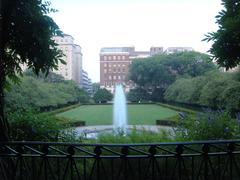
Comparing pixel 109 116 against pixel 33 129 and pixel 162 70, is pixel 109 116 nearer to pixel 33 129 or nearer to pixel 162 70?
pixel 33 129

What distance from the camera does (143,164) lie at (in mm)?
4312

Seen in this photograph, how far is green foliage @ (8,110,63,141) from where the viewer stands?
5.30 metres

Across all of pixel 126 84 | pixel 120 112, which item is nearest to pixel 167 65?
pixel 126 84

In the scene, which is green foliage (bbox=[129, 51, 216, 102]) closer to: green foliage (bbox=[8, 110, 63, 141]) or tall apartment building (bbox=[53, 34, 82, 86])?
tall apartment building (bbox=[53, 34, 82, 86])

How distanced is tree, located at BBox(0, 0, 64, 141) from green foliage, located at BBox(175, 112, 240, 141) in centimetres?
217

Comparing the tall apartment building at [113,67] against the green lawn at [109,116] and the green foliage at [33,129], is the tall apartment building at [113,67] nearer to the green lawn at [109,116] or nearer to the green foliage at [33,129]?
the green lawn at [109,116]

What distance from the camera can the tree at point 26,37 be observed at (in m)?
4.15

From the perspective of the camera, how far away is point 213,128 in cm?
541

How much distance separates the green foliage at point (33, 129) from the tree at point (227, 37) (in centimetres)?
274

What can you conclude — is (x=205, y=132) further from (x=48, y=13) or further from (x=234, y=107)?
(x=234, y=107)

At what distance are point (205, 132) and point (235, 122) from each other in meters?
0.60

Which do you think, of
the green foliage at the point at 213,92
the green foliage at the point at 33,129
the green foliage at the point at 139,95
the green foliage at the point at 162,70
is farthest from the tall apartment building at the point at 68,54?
the green foliage at the point at 139,95

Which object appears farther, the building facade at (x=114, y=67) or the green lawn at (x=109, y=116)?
the building facade at (x=114, y=67)

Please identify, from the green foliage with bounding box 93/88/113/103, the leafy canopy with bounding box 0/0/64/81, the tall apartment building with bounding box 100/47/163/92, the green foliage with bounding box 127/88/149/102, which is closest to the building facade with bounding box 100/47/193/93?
the tall apartment building with bounding box 100/47/163/92
